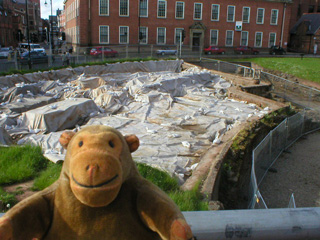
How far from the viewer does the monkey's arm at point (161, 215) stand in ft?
5.57

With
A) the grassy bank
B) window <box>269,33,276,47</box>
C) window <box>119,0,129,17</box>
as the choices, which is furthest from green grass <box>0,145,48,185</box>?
window <box>269,33,276,47</box>

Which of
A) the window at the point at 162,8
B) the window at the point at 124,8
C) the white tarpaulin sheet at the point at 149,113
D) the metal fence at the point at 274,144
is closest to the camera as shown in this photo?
the white tarpaulin sheet at the point at 149,113

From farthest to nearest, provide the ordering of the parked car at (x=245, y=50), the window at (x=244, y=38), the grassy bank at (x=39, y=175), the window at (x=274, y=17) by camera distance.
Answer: the window at (x=274, y=17) → the window at (x=244, y=38) → the parked car at (x=245, y=50) → the grassy bank at (x=39, y=175)

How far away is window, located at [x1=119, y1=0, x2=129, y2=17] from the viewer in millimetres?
41062

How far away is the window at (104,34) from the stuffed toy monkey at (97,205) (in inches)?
1609

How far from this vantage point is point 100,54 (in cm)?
2491

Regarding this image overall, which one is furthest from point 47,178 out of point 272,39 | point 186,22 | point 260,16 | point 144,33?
point 272,39

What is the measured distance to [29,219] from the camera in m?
1.85

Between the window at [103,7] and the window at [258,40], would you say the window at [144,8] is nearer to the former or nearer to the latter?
the window at [103,7]

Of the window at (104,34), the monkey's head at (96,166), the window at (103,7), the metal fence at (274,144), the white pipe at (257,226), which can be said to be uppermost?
the window at (103,7)

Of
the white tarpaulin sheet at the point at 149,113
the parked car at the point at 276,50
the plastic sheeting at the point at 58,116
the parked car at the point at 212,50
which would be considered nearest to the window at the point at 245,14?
the parked car at the point at 276,50

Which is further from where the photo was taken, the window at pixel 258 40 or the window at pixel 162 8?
the window at pixel 258 40

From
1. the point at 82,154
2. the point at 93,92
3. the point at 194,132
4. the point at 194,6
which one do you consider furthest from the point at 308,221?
the point at 194,6

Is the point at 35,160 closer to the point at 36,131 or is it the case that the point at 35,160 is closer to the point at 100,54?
the point at 36,131
